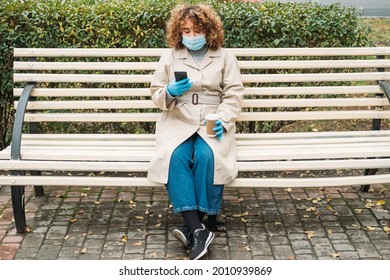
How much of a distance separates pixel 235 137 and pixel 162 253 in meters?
1.09

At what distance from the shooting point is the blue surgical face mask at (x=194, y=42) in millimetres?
4582

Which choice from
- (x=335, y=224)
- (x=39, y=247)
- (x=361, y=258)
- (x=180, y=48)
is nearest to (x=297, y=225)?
(x=335, y=224)

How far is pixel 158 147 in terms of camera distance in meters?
4.58

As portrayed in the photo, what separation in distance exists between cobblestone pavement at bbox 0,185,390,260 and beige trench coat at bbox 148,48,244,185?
64 centimetres

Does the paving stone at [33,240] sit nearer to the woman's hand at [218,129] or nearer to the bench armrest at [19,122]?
the bench armrest at [19,122]

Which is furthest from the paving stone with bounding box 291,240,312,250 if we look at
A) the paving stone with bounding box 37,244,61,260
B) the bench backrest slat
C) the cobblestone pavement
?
the paving stone with bounding box 37,244,61,260

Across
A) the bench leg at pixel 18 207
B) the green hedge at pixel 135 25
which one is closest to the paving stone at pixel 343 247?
the green hedge at pixel 135 25

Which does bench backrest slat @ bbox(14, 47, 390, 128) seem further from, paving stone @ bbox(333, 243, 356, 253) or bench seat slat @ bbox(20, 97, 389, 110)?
paving stone @ bbox(333, 243, 356, 253)

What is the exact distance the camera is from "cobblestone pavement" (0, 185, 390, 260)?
175 inches

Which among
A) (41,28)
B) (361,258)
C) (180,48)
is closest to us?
(361,258)

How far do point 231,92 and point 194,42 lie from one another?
1.44 feet

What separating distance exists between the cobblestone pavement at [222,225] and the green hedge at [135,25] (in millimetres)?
1222

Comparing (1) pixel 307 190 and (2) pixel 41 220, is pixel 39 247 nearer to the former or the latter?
(2) pixel 41 220

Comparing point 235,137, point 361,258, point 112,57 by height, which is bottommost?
point 361,258
